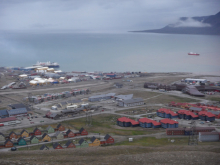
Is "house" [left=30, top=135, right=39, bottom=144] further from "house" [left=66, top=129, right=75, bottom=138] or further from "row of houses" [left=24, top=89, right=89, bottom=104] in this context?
"row of houses" [left=24, top=89, right=89, bottom=104]

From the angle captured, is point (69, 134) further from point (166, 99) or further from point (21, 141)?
point (166, 99)

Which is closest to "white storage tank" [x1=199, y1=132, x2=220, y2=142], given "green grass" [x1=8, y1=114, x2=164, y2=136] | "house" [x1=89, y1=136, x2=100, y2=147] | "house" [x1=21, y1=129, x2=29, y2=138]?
"green grass" [x1=8, y1=114, x2=164, y2=136]

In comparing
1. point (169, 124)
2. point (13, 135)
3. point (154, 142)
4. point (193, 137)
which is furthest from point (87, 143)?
point (169, 124)

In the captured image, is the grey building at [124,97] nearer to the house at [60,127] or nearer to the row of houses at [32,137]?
the house at [60,127]

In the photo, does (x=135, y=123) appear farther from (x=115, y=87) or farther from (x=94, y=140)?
(x=115, y=87)

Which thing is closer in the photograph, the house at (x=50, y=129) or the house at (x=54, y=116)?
the house at (x=50, y=129)

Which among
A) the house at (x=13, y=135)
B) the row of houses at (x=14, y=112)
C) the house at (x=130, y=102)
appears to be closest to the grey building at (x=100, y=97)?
the house at (x=130, y=102)

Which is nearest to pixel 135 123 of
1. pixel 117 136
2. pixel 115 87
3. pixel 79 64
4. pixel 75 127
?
pixel 117 136

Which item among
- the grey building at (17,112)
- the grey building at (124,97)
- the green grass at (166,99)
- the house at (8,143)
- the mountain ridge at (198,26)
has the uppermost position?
the mountain ridge at (198,26)
